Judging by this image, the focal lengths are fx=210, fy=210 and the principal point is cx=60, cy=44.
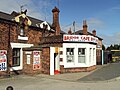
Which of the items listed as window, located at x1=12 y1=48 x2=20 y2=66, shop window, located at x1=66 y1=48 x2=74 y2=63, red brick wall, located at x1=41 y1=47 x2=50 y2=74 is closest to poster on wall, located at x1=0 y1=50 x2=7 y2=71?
window, located at x1=12 y1=48 x2=20 y2=66

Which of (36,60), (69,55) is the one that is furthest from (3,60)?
(69,55)

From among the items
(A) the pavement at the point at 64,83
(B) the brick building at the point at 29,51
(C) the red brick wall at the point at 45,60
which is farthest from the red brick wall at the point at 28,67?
(A) the pavement at the point at 64,83

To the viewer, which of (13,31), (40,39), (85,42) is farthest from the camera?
(40,39)

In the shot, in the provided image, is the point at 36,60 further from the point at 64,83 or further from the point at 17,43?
the point at 64,83

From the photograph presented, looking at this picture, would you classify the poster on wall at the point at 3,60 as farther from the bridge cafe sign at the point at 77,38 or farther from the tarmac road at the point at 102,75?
the tarmac road at the point at 102,75

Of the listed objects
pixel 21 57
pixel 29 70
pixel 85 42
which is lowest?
pixel 29 70

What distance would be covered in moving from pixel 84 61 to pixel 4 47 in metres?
8.38

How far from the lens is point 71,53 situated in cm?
2159

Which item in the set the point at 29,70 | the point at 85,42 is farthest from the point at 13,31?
the point at 85,42

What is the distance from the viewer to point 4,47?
60.0 ft

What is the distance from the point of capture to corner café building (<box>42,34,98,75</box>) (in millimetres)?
20984

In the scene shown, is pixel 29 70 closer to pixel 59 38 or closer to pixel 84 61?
pixel 59 38

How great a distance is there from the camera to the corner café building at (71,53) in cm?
2098

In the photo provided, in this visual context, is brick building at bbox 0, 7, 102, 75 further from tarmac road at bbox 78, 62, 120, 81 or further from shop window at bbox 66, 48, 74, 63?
tarmac road at bbox 78, 62, 120, 81
